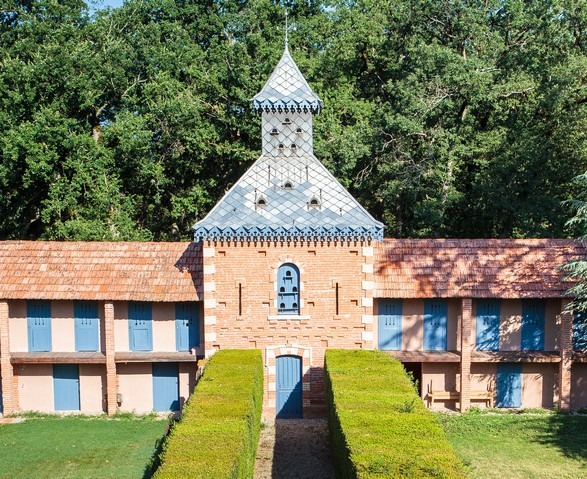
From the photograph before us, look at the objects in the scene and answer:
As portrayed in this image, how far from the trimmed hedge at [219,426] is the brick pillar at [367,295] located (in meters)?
4.16

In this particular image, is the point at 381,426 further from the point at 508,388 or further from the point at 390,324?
the point at 508,388

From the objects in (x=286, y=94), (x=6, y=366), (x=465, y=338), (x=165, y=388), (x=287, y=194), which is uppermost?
(x=286, y=94)

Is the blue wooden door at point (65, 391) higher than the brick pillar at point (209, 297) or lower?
lower

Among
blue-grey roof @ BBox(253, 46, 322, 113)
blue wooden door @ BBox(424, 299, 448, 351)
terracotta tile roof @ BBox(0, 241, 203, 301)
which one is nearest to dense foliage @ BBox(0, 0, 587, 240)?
terracotta tile roof @ BBox(0, 241, 203, 301)

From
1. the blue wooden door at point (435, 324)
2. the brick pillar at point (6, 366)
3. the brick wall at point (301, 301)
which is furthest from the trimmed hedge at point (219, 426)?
the brick pillar at point (6, 366)

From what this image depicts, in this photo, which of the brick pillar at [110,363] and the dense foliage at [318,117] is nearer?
the brick pillar at [110,363]

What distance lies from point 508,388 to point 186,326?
12.9 meters

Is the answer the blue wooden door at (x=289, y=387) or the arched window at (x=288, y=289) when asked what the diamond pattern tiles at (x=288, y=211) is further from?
the blue wooden door at (x=289, y=387)

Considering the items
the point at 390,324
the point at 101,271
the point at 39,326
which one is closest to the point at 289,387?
the point at 390,324

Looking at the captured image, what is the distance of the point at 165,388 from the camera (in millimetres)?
25547

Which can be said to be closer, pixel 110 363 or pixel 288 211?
pixel 288 211

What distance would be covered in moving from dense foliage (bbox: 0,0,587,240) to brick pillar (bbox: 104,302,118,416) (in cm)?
792

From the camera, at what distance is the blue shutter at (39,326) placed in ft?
82.9

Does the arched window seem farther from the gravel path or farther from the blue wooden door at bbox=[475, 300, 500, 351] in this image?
the blue wooden door at bbox=[475, 300, 500, 351]
